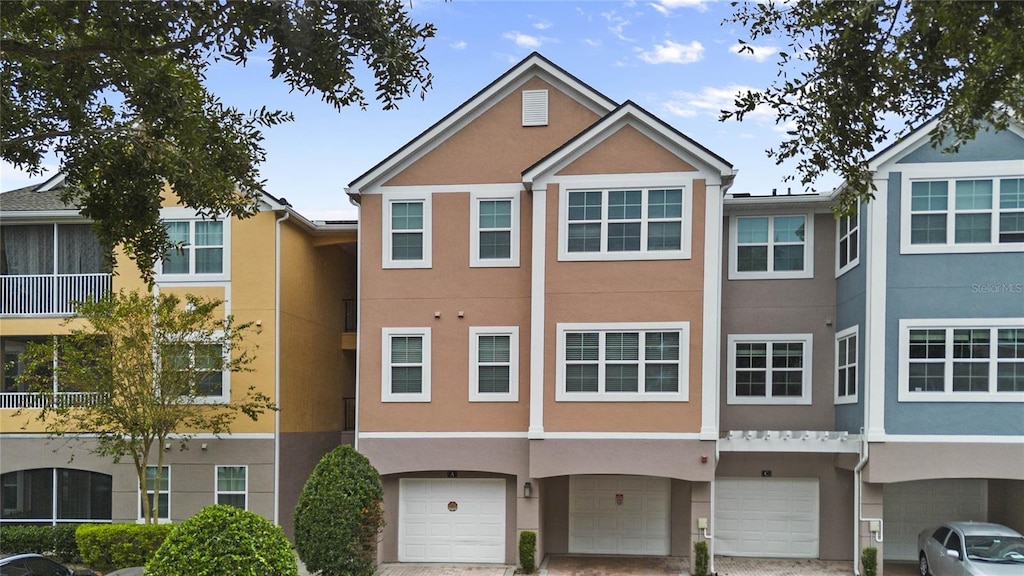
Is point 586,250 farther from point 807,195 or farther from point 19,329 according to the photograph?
point 19,329

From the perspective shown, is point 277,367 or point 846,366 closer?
point 846,366

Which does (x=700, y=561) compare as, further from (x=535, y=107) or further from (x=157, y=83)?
(x=157, y=83)

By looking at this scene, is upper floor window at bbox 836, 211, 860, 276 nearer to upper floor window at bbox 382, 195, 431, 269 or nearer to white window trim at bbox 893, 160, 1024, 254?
white window trim at bbox 893, 160, 1024, 254

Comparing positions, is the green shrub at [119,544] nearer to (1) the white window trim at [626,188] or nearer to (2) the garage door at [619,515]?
(2) the garage door at [619,515]

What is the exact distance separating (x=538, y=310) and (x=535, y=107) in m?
4.85

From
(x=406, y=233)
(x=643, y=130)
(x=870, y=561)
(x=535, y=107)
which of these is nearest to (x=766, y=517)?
(x=870, y=561)

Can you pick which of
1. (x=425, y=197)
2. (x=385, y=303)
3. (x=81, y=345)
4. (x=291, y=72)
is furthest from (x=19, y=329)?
(x=291, y=72)

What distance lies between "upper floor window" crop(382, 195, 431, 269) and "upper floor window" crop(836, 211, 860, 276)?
914 cm

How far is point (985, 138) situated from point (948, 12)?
11.9 m

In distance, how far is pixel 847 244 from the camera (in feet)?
64.5

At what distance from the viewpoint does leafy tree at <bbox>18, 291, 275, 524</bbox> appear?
18.4 m

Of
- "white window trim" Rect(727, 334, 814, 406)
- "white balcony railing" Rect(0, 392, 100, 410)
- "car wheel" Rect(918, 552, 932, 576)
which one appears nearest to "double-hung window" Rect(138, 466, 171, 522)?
"white balcony railing" Rect(0, 392, 100, 410)

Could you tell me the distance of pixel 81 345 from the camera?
63.9ft

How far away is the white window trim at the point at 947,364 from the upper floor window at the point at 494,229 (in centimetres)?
831
